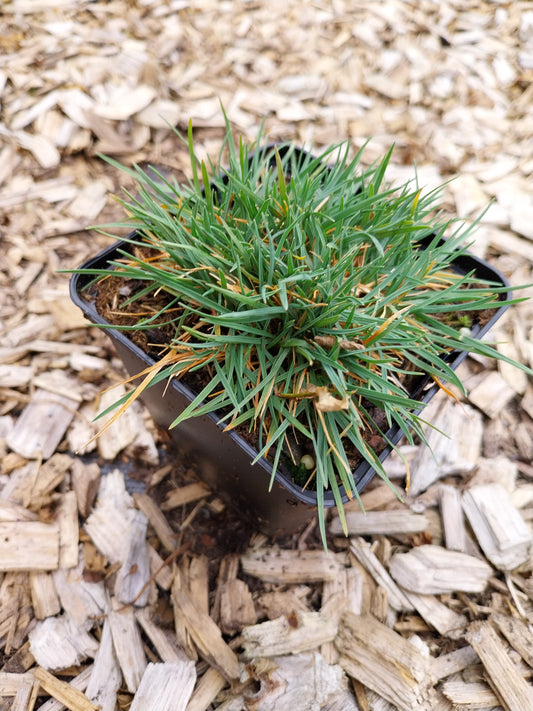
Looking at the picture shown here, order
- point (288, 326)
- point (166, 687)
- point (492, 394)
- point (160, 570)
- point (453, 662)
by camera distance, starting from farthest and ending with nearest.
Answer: point (492, 394) < point (160, 570) < point (453, 662) < point (166, 687) < point (288, 326)

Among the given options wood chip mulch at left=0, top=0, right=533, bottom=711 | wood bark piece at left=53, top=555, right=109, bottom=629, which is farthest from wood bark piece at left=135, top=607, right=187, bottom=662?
wood bark piece at left=53, top=555, right=109, bottom=629

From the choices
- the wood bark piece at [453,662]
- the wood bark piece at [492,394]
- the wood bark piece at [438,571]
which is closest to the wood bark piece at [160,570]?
the wood bark piece at [438,571]

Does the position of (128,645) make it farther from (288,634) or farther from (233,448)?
(233,448)

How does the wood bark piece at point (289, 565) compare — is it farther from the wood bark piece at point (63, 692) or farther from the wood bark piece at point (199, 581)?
the wood bark piece at point (63, 692)

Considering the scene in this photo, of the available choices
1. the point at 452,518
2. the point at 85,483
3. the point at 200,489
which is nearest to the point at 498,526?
the point at 452,518

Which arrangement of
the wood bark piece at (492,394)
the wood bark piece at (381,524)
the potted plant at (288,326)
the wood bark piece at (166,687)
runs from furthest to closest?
1. the wood bark piece at (492,394)
2. the wood bark piece at (381,524)
3. the wood bark piece at (166,687)
4. the potted plant at (288,326)

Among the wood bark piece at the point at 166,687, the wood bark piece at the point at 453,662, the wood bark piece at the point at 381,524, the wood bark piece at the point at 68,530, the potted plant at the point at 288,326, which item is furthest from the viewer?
the wood bark piece at the point at 381,524
